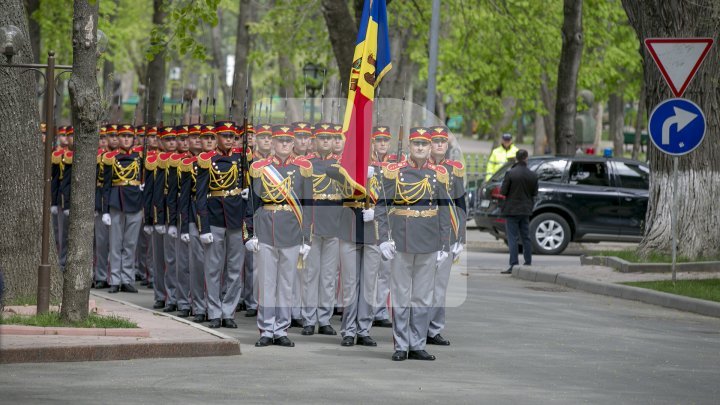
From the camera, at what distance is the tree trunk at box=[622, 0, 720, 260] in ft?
69.1

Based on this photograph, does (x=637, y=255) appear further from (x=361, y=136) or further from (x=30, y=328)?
(x=30, y=328)

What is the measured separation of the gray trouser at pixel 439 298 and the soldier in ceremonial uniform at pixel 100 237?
685 centimetres

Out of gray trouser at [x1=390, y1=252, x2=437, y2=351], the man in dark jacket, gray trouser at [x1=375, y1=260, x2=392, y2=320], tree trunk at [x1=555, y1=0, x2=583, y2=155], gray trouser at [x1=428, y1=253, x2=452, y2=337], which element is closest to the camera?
gray trouser at [x1=390, y1=252, x2=437, y2=351]

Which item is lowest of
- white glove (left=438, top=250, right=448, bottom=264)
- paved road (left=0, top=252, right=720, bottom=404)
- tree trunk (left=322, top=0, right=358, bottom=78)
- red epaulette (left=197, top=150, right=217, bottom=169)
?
paved road (left=0, top=252, right=720, bottom=404)

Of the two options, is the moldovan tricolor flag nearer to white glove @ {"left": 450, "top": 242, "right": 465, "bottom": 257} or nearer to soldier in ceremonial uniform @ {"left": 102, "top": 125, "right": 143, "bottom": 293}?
white glove @ {"left": 450, "top": 242, "right": 465, "bottom": 257}

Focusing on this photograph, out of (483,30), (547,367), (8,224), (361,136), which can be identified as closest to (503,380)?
(547,367)

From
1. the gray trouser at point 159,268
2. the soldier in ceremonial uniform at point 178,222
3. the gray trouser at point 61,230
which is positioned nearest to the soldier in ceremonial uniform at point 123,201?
the gray trouser at point 61,230

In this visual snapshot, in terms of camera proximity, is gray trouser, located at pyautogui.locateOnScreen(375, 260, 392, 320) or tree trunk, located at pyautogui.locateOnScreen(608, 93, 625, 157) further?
tree trunk, located at pyautogui.locateOnScreen(608, 93, 625, 157)

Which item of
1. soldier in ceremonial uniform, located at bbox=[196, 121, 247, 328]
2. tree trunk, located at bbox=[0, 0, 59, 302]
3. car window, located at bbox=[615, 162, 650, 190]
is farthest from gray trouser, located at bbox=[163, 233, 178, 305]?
car window, located at bbox=[615, 162, 650, 190]

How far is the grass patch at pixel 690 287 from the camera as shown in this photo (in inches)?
701

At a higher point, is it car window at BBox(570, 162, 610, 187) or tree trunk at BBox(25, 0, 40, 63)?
tree trunk at BBox(25, 0, 40, 63)

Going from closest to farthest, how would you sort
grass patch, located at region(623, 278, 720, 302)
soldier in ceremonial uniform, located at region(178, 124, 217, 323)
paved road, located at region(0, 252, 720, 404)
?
paved road, located at region(0, 252, 720, 404) < soldier in ceremonial uniform, located at region(178, 124, 217, 323) < grass patch, located at region(623, 278, 720, 302)

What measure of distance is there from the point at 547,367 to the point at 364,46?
13.0 ft

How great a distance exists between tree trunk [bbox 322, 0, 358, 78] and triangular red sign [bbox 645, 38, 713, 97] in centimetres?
779
